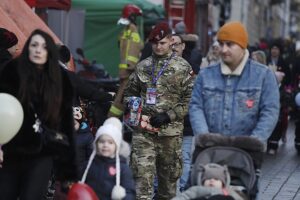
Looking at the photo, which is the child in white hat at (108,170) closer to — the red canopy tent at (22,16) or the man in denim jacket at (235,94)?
the man in denim jacket at (235,94)

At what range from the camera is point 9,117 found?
7.23 meters

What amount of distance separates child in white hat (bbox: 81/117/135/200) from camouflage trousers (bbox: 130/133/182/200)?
4.62 feet

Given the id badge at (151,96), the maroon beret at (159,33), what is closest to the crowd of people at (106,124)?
the id badge at (151,96)

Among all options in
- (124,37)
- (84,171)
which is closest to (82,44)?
(124,37)

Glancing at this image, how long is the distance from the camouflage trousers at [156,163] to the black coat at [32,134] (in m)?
1.64

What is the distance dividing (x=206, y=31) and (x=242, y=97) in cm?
2519

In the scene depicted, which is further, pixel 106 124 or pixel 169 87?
pixel 169 87

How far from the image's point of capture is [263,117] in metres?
7.43

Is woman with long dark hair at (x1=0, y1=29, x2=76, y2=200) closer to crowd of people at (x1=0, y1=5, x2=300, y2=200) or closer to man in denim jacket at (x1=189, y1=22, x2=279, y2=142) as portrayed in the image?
crowd of people at (x1=0, y1=5, x2=300, y2=200)

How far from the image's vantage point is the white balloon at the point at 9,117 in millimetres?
7242

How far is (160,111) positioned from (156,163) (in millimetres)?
591

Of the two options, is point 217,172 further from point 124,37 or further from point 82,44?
point 82,44

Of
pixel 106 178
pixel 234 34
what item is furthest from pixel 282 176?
pixel 234 34

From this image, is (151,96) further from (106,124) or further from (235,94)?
(235,94)
